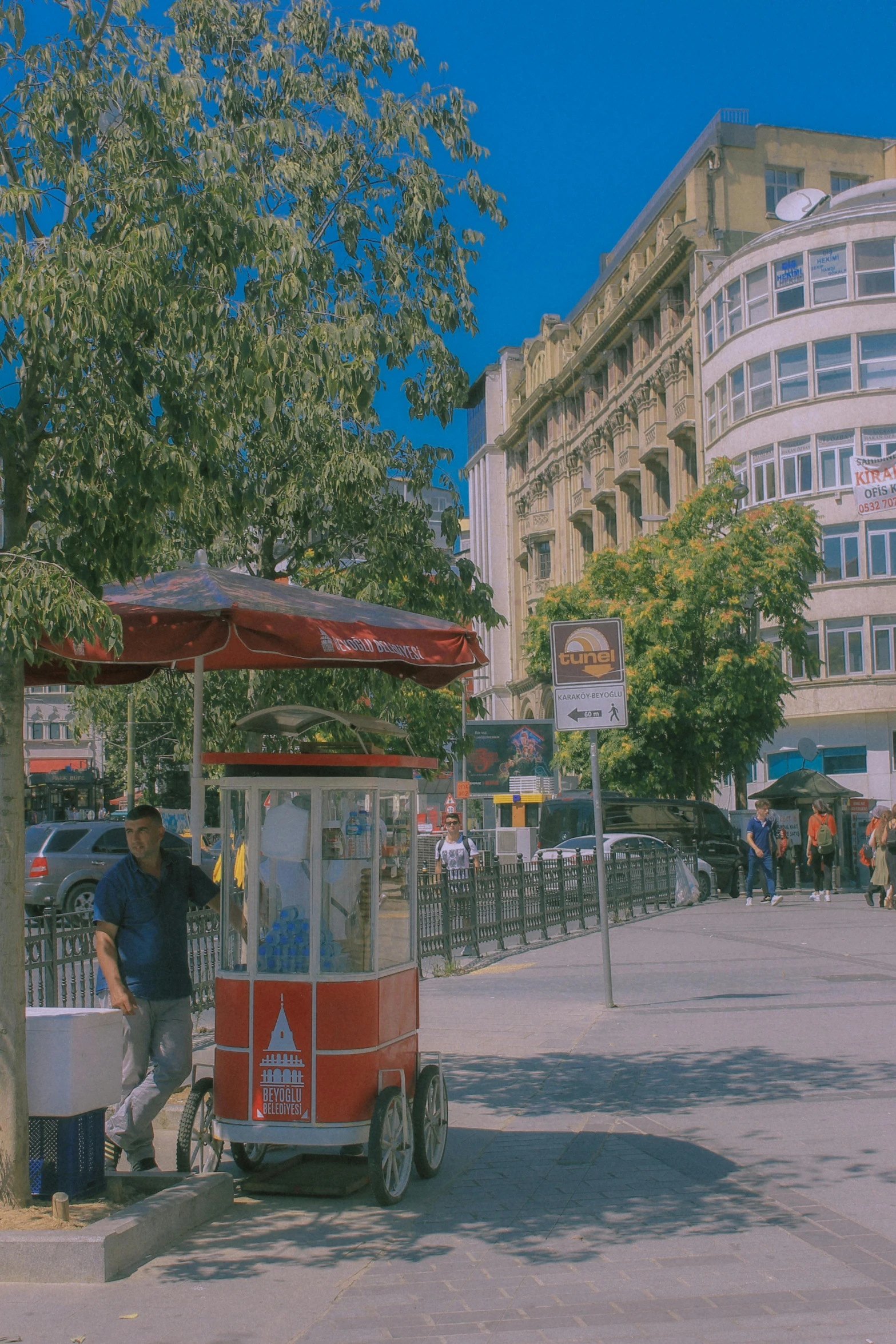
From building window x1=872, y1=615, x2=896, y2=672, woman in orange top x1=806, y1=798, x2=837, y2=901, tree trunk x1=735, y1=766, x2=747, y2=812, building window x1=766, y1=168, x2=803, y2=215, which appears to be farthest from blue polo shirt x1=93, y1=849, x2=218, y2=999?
building window x1=766, y1=168, x2=803, y2=215

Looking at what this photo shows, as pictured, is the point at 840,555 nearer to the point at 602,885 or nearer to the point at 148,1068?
the point at 602,885

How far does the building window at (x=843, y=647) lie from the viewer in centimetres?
4153

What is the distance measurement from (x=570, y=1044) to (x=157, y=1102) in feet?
17.0

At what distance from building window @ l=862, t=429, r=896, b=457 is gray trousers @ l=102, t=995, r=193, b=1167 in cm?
3747

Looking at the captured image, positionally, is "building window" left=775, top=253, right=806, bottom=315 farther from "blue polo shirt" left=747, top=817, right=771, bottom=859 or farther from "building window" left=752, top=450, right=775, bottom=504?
"blue polo shirt" left=747, top=817, right=771, bottom=859

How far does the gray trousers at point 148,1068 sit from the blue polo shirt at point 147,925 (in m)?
0.08

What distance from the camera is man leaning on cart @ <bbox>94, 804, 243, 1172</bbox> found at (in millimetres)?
6484

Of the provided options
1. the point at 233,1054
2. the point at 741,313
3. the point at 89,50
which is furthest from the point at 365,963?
the point at 741,313

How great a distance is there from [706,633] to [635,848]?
25.5 feet

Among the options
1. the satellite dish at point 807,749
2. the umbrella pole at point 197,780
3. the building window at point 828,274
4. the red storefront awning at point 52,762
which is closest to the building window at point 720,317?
the building window at point 828,274

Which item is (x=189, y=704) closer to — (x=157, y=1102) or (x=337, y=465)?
(x=337, y=465)

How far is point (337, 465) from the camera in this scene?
10.5 metres

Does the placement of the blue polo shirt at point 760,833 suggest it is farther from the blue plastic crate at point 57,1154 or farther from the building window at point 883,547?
the blue plastic crate at point 57,1154

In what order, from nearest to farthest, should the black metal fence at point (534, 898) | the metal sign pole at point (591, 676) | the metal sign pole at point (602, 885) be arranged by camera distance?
the metal sign pole at point (602, 885) → the metal sign pole at point (591, 676) → the black metal fence at point (534, 898)
